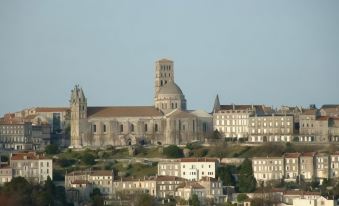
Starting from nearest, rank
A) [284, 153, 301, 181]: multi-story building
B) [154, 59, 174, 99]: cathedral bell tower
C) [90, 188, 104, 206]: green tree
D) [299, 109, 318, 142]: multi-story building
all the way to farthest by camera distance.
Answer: [90, 188, 104, 206]: green tree → [284, 153, 301, 181]: multi-story building → [299, 109, 318, 142]: multi-story building → [154, 59, 174, 99]: cathedral bell tower

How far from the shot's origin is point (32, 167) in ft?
354

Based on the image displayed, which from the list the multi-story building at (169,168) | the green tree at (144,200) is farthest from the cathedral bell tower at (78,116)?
the green tree at (144,200)

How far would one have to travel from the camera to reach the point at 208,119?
12225 cm

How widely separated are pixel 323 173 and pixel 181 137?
16.3 m

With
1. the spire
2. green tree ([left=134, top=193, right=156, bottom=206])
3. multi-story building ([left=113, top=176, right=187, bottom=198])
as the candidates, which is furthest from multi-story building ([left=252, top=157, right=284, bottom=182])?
the spire

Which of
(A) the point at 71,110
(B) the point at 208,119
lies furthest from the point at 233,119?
Result: (A) the point at 71,110

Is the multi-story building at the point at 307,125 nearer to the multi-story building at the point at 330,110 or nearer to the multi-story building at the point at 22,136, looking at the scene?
the multi-story building at the point at 330,110

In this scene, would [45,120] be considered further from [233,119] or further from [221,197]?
[221,197]

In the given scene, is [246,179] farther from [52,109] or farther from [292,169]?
[52,109]

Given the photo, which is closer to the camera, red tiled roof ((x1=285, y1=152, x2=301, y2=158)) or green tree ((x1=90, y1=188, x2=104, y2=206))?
green tree ((x1=90, y1=188, x2=104, y2=206))

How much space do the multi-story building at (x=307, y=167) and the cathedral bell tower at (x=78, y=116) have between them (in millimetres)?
19820

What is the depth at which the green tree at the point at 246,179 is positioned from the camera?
103 metres

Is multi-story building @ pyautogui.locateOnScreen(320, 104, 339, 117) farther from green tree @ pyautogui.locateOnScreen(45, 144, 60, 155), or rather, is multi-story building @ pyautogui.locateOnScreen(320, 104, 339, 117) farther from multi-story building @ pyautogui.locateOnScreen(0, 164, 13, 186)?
multi-story building @ pyautogui.locateOnScreen(0, 164, 13, 186)

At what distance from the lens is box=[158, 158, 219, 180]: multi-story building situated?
349 feet
